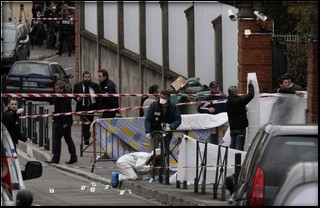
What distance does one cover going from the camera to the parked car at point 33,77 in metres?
36.3

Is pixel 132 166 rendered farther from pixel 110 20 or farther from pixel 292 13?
pixel 110 20

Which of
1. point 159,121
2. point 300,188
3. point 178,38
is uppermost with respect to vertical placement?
point 178,38

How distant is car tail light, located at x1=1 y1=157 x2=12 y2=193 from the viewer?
9914mm

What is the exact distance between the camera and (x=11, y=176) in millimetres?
10469

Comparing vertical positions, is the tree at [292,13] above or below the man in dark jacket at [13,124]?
above

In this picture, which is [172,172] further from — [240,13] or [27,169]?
[27,169]

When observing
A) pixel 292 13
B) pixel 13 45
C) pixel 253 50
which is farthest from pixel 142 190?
pixel 13 45

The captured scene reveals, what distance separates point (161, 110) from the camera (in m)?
21.0

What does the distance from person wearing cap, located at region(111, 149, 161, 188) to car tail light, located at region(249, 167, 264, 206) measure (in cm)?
921

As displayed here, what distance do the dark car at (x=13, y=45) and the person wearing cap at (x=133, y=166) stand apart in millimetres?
20497

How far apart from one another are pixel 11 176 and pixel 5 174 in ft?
1.73

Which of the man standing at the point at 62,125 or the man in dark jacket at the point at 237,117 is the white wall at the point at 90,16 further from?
the man in dark jacket at the point at 237,117

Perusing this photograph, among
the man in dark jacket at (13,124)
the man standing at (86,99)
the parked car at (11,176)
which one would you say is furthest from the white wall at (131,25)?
the parked car at (11,176)

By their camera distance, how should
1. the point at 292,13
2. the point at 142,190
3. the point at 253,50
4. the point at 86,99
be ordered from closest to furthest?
1. the point at 292,13
2. the point at 142,190
3. the point at 253,50
4. the point at 86,99
